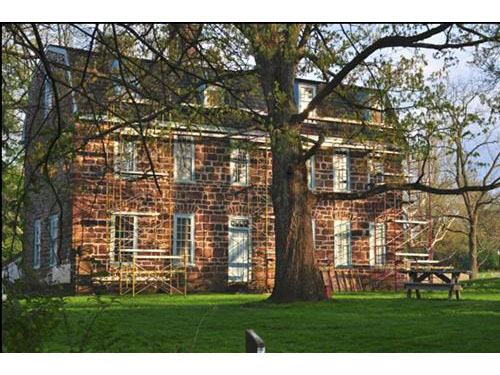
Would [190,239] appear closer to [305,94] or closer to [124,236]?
[124,236]

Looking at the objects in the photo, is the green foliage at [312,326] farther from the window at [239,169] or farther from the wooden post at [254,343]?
the window at [239,169]

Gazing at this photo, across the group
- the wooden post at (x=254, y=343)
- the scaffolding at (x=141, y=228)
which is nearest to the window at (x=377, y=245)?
the scaffolding at (x=141, y=228)

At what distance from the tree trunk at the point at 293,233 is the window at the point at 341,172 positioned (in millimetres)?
6803

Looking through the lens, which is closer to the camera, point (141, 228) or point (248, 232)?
point (141, 228)

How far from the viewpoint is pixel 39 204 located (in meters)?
17.5

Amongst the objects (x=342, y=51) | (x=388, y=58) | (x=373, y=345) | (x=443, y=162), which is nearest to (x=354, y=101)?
(x=388, y=58)

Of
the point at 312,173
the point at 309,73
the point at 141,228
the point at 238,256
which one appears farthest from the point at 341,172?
the point at 309,73

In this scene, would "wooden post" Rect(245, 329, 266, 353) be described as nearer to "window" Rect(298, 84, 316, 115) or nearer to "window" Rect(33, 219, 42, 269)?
"window" Rect(33, 219, 42, 269)

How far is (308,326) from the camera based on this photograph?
8.45 metres

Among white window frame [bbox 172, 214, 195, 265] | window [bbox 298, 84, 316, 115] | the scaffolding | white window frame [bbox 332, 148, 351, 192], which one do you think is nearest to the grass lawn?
→ the scaffolding

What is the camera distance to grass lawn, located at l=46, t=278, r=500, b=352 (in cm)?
677

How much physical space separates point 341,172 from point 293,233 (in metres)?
7.38

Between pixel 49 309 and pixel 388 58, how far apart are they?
25.8 ft

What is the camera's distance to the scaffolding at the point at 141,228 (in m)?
15.6
